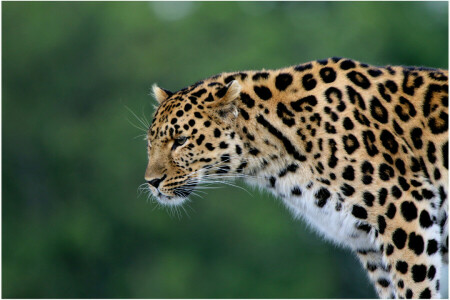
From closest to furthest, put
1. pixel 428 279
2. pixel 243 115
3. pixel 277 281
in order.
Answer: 1. pixel 428 279
2. pixel 243 115
3. pixel 277 281

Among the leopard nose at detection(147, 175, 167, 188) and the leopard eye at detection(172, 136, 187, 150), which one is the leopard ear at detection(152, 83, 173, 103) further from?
the leopard nose at detection(147, 175, 167, 188)

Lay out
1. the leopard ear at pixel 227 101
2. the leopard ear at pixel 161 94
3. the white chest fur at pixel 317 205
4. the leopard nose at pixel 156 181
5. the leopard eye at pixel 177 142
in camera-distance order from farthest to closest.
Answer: the leopard ear at pixel 161 94 < the leopard nose at pixel 156 181 < the leopard eye at pixel 177 142 < the leopard ear at pixel 227 101 < the white chest fur at pixel 317 205

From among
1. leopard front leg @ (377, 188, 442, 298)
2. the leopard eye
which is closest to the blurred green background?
the leopard eye

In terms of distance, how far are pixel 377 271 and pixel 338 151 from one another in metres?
1.65

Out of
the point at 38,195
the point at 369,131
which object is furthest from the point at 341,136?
the point at 38,195

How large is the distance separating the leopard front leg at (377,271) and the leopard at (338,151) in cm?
1

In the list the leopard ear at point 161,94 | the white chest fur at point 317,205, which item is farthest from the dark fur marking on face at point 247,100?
the leopard ear at point 161,94

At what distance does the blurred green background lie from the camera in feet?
136

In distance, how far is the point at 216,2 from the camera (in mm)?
51312

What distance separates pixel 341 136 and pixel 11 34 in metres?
40.6

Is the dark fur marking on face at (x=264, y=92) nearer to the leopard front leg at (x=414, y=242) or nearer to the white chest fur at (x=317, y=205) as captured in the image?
the white chest fur at (x=317, y=205)

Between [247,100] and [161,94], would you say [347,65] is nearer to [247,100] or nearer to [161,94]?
[247,100]

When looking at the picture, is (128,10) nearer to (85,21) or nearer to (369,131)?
(85,21)

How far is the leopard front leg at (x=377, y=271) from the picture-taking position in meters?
10.4
